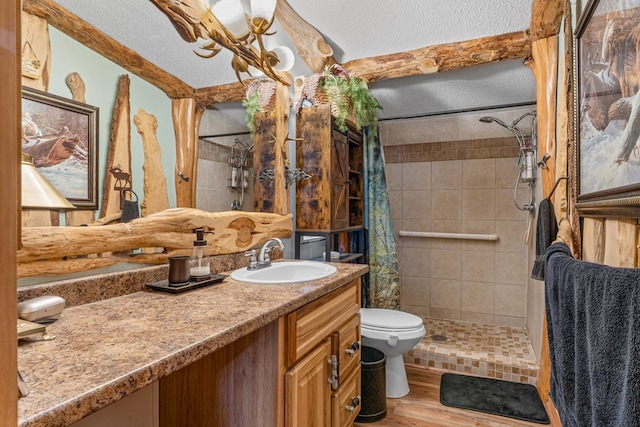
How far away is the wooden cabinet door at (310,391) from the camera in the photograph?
3.64 ft

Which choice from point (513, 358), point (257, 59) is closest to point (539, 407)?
point (513, 358)

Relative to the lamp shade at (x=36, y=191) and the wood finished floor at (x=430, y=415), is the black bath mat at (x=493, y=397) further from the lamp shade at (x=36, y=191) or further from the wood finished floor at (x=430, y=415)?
the lamp shade at (x=36, y=191)

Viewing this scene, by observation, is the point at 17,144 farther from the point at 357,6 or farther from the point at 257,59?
the point at 357,6

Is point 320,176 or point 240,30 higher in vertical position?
point 240,30

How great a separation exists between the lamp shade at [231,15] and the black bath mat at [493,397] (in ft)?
7.65

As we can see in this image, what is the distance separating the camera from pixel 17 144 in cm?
40

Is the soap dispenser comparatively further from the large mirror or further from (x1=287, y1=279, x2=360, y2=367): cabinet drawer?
(x1=287, y1=279, x2=360, y2=367): cabinet drawer

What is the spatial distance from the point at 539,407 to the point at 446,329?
3.52 ft

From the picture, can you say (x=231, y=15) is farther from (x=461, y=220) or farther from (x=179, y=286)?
(x=461, y=220)

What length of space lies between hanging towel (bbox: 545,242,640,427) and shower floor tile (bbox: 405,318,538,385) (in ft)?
5.79

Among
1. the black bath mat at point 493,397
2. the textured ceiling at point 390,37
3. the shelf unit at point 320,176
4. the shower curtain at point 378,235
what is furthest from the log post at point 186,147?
the black bath mat at point 493,397

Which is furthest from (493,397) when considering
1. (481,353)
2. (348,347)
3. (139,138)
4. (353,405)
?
(139,138)

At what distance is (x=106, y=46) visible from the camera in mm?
1118

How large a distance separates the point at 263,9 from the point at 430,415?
2292 mm
